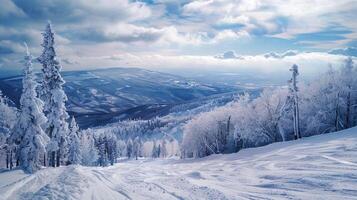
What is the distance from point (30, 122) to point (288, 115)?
1939 inches

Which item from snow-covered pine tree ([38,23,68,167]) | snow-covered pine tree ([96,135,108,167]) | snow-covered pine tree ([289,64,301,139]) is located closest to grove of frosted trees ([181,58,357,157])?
snow-covered pine tree ([289,64,301,139])

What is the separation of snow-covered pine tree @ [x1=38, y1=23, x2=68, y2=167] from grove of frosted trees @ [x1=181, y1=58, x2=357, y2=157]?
122 ft

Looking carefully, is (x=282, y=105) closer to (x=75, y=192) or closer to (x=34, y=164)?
(x=34, y=164)

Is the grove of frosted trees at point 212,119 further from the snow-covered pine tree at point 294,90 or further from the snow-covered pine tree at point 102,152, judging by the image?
the snow-covered pine tree at point 102,152

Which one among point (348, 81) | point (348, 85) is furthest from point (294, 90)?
point (348, 81)

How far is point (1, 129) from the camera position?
6581 centimetres

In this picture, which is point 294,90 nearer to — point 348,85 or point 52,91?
point 348,85

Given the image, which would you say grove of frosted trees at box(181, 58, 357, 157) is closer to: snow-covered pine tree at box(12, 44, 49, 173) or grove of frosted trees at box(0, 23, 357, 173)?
grove of frosted trees at box(0, 23, 357, 173)

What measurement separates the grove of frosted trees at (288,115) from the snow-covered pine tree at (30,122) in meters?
40.4

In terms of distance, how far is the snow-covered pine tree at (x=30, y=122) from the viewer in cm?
3916

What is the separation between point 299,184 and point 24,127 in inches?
1223

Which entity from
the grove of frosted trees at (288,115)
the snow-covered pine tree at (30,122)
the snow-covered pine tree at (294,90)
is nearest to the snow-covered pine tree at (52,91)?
the snow-covered pine tree at (30,122)

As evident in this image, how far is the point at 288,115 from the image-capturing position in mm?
69625

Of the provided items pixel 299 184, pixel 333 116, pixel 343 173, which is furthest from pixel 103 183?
pixel 333 116
